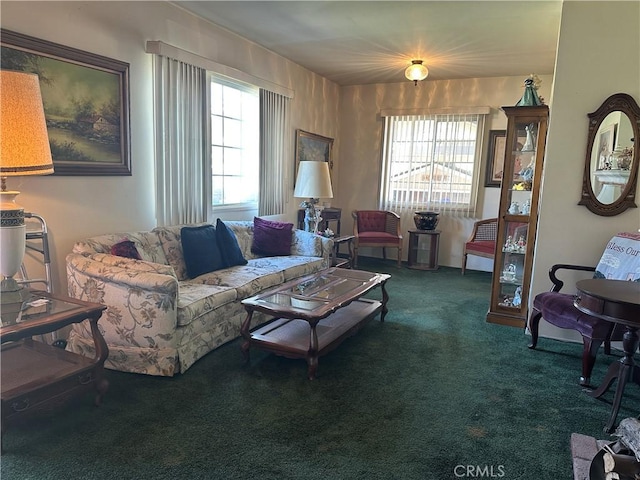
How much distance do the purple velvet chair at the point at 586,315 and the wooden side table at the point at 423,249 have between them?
266 centimetres

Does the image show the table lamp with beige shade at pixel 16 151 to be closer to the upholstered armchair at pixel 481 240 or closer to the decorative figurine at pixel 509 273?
the decorative figurine at pixel 509 273

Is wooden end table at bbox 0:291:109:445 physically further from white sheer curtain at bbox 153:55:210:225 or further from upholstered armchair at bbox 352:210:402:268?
upholstered armchair at bbox 352:210:402:268

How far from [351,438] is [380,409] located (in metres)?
0.32

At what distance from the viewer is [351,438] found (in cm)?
211

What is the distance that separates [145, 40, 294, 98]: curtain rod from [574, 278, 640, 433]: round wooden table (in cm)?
342

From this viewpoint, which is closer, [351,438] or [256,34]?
[351,438]

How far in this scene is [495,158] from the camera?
5.95m

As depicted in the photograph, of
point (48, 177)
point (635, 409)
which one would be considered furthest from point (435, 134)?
point (48, 177)

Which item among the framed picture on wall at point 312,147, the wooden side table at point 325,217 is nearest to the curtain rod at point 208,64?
the framed picture on wall at point 312,147

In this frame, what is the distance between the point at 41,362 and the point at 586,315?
3222 millimetres

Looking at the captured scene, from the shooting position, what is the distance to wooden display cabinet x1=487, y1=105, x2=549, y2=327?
3742 millimetres

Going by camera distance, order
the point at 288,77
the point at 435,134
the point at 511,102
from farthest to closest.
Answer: the point at 435,134, the point at 511,102, the point at 288,77

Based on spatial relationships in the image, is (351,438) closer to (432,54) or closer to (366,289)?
(366,289)

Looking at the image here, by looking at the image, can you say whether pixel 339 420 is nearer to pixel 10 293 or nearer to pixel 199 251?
pixel 10 293
